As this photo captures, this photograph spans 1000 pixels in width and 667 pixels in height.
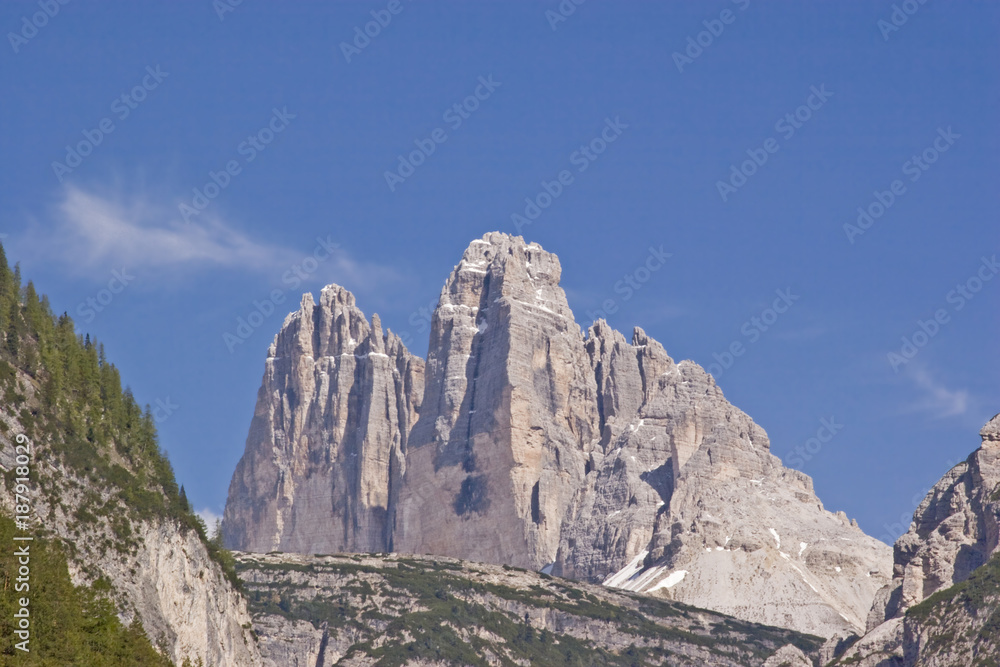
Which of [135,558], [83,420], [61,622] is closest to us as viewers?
[61,622]

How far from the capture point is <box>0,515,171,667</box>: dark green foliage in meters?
110

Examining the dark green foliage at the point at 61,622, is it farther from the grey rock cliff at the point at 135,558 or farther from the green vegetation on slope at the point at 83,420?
the green vegetation on slope at the point at 83,420

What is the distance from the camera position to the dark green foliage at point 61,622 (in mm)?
110188

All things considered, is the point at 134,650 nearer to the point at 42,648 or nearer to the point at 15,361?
the point at 42,648

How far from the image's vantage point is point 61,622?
384ft

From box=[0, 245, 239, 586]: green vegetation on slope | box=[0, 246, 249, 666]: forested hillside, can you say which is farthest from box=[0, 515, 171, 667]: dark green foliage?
box=[0, 245, 239, 586]: green vegetation on slope

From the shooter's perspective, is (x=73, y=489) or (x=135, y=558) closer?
(x=73, y=489)

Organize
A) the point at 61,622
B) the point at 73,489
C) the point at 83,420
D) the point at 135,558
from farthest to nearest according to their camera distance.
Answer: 1. the point at 83,420
2. the point at 135,558
3. the point at 73,489
4. the point at 61,622

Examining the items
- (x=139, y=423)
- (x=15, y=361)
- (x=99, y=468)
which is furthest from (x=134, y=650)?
(x=139, y=423)

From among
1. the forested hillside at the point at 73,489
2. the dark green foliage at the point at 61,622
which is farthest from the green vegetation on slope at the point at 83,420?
the dark green foliage at the point at 61,622

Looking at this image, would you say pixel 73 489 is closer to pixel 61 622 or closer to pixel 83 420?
pixel 83 420

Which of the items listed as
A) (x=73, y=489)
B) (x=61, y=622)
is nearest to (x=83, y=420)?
A: (x=73, y=489)

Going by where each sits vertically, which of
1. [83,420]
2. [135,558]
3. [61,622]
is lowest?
[61,622]

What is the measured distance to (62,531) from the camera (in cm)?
13400
